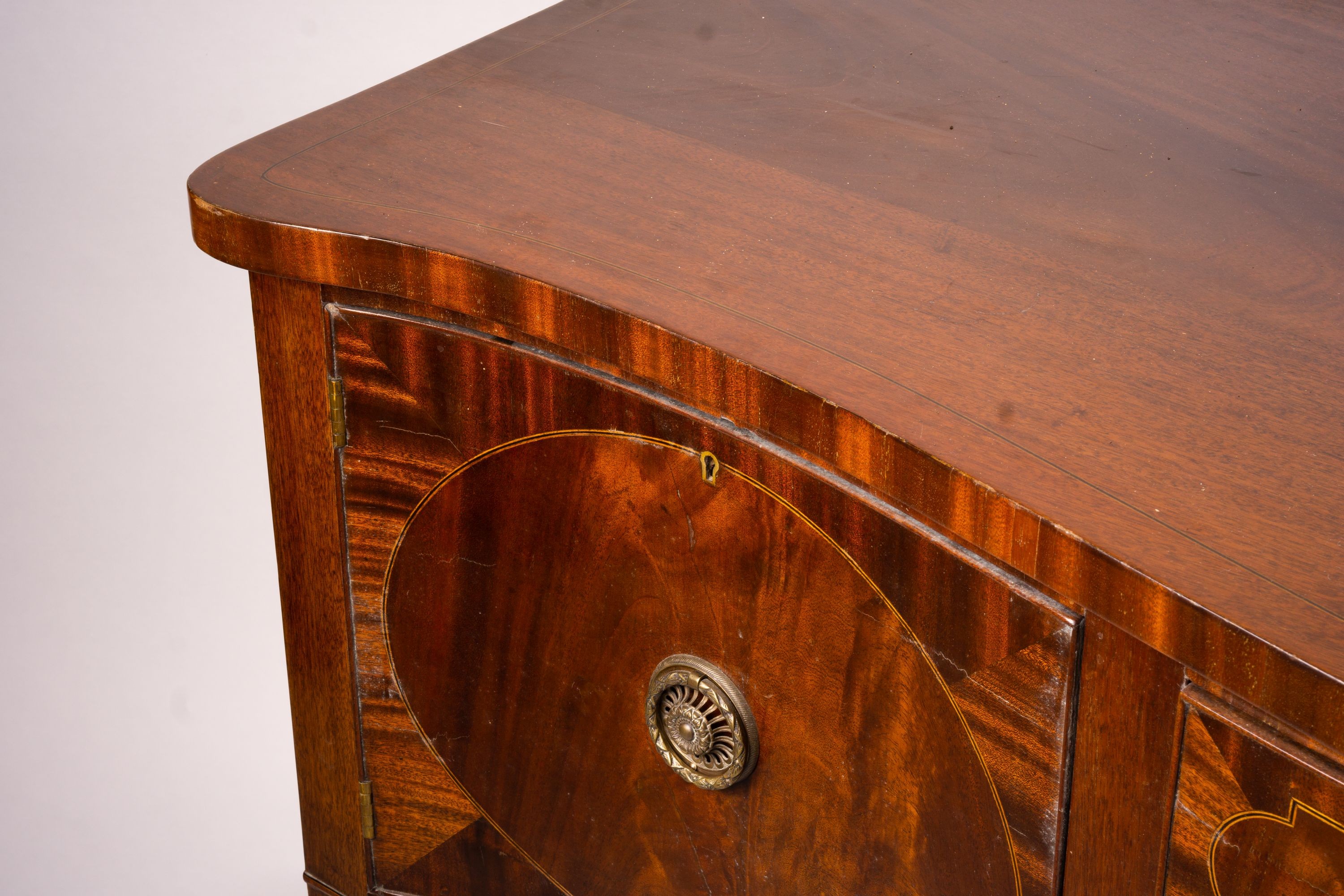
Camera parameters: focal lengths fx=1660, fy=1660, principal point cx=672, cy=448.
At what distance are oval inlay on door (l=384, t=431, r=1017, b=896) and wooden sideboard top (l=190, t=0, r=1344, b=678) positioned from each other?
3.9 inches

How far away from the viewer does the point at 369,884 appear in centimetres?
107

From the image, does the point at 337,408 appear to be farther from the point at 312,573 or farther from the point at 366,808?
the point at 366,808

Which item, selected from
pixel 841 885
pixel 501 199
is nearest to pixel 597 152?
pixel 501 199

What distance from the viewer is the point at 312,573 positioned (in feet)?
3.27

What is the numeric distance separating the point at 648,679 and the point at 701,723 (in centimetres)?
4

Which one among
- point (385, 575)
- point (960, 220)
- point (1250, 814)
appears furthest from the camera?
point (385, 575)

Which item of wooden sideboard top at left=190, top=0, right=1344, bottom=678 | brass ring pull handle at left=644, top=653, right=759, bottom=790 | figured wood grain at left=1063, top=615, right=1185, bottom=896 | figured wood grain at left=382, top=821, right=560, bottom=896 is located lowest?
figured wood grain at left=382, top=821, right=560, bottom=896

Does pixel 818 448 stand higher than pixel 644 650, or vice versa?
pixel 818 448

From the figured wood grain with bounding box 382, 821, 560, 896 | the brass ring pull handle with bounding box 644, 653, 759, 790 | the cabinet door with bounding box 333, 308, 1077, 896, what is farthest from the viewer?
the figured wood grain with bounding box 382, 821, 560, 896

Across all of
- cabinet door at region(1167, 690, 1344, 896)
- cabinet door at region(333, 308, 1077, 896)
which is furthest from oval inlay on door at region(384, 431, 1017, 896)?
cabinet door at region(1167, 690, 1344, 896)

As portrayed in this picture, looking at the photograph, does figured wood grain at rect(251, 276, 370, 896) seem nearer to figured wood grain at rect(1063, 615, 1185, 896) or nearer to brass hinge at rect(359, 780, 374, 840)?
brass hinge at rect(359, 780, 374, 840)

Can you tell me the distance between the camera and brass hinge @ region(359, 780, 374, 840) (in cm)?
103

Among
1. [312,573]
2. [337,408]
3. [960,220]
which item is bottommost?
[312,573]

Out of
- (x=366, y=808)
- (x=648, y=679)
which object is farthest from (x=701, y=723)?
(x=366, y=808)
